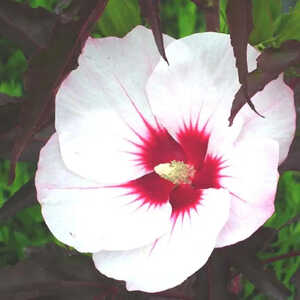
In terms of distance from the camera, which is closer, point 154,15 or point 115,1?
point 154,15

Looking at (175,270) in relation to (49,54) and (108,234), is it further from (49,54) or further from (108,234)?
(49,54)

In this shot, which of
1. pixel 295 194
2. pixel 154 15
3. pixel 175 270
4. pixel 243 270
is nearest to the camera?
pixel 154 15

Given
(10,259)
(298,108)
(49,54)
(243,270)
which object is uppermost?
(49,54)

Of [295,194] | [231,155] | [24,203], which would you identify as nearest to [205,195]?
[231,155]

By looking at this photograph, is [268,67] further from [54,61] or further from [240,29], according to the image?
[54,61]

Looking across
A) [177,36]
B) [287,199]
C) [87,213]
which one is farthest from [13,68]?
[87,213]

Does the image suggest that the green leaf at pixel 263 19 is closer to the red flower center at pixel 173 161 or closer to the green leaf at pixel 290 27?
the green leaf at pixel 290 27

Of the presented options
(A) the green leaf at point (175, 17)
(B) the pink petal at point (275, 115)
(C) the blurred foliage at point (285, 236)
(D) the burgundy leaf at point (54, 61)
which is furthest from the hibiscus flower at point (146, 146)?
(A) the green leaf at point (175, 17)
